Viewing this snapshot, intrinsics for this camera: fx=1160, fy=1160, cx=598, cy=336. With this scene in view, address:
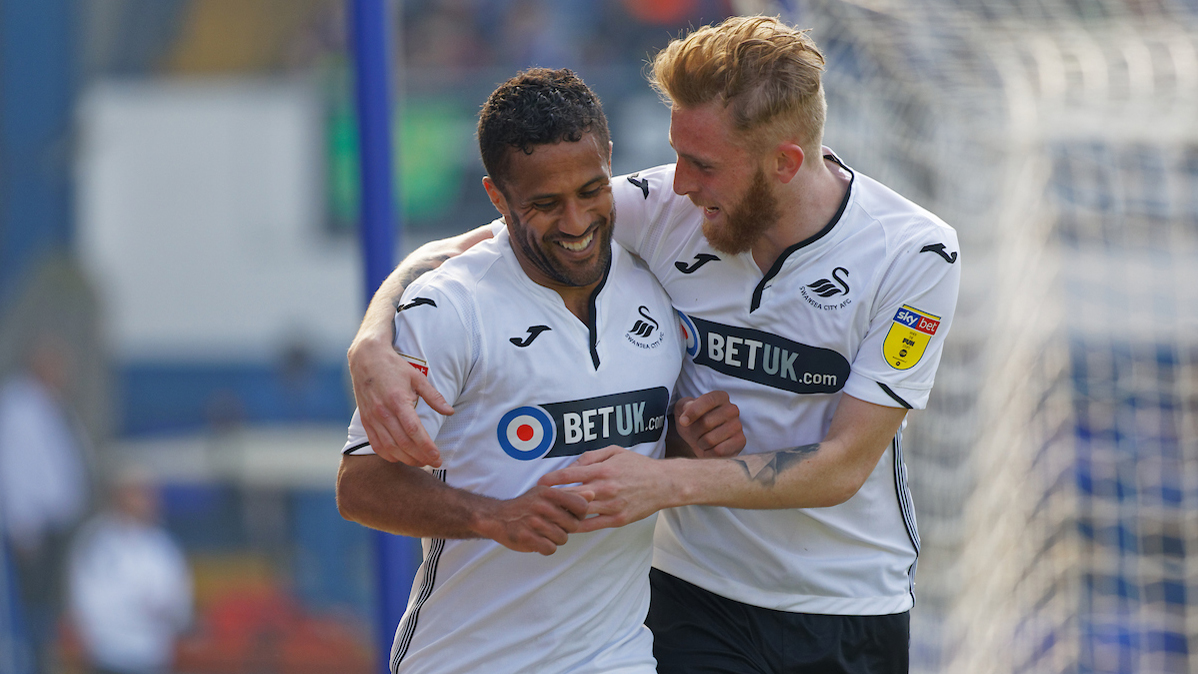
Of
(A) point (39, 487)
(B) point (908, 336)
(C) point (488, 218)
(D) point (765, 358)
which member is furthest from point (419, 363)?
(C) point (488, 218)

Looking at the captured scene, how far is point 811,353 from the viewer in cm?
257

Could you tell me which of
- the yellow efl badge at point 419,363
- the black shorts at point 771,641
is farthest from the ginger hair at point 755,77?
the black shorts at point 771,641

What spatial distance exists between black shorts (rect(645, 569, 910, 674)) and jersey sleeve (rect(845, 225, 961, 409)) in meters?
0.57

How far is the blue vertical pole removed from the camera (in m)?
3.18

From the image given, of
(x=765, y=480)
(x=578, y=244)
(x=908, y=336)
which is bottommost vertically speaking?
(x=765, y=480)

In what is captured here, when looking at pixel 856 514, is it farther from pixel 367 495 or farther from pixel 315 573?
pixel 315 573

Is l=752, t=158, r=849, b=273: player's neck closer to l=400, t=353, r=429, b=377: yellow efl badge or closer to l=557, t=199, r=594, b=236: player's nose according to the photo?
l=557, t=199, r=594, b=236: player's nose

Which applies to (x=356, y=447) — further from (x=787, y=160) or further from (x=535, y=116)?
(x=787, y=160)

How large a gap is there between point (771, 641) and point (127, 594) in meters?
6.83

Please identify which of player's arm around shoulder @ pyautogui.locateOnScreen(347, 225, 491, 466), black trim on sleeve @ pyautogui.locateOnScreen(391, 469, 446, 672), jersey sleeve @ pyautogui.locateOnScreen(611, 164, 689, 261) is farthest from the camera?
jersey sleeve @ pyautogui.locateOnScreen(611, 164, 689, 261)

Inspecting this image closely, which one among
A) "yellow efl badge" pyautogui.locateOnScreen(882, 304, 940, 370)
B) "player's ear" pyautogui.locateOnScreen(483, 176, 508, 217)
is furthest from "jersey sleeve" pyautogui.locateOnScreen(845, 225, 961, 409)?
"player's ear" pyautogui.locateOnScreen(483, 176, 508, 217)

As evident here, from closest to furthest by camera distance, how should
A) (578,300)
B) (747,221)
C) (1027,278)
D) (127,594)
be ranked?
(578,300)
(747,221)
(1027,278)
(127,594)

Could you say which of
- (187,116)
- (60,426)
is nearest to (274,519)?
(60,426)

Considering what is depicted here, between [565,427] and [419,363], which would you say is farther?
[565,427]
